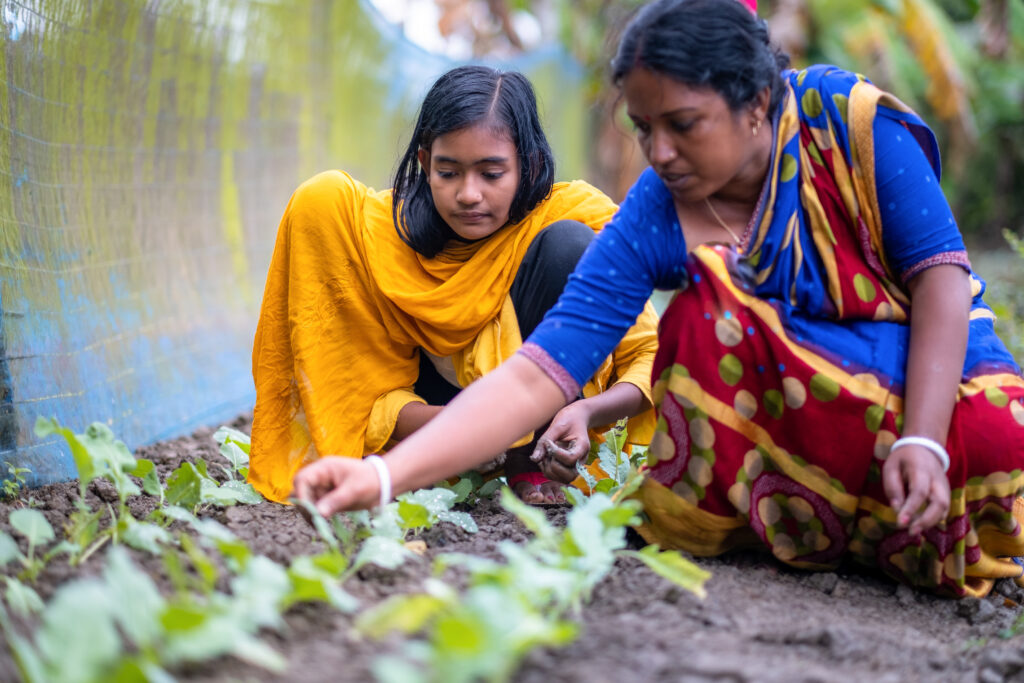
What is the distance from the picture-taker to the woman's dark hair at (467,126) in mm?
2627

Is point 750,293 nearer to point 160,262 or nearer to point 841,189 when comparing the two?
point 841,189

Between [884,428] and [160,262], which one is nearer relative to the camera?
[884,428]

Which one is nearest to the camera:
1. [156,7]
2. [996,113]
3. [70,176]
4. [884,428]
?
[884,428]

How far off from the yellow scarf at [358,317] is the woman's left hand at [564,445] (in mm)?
263

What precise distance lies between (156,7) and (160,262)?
89 cm

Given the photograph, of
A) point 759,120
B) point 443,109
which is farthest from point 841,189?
point 443,109

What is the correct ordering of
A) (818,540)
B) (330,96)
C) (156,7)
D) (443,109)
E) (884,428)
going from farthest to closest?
1. (330,96)
2. (156,7)
3. (443,109)
4. (818,540)
5. (884,428)

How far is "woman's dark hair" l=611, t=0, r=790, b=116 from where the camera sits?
72.3 inches

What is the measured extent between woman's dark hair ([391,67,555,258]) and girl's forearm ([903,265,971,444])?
3.60 feet

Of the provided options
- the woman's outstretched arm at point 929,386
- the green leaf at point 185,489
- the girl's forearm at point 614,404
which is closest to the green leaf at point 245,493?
the green leaf at point 185,489

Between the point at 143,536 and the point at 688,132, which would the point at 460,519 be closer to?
the point at 143,536

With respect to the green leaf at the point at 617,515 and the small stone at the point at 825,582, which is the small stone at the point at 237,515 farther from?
the small stone at the point at 825,582

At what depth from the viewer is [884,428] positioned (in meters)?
1.95

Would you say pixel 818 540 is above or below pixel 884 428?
below
